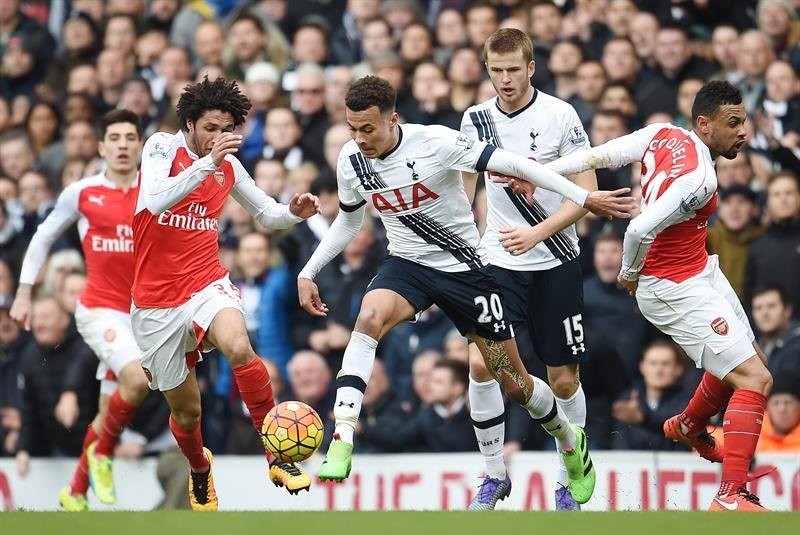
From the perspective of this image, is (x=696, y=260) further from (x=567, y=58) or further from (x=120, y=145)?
(x=120, y=145)

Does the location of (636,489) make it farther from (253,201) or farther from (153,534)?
(153,534)

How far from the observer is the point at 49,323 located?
47.4ft

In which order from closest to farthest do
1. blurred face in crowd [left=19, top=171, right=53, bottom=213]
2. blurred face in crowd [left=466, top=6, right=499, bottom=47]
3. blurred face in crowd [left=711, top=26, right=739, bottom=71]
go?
1. blurred face in crowd [left=711, top=26, right=739, bottom=71]
2. blurred face in crowd [left=466, top=6, right=499, bottom=47]
3. blurred face in crowd [left=19, top=171, right=53, bottom=213]

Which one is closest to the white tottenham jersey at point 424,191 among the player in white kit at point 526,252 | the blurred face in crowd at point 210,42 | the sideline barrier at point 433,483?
the player in white kit at point 526,252

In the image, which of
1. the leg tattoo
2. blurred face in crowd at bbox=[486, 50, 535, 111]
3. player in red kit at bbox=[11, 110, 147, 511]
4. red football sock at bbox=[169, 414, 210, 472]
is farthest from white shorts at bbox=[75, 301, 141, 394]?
blurred face in crowd at bbox=[486, 50, 535, 111]

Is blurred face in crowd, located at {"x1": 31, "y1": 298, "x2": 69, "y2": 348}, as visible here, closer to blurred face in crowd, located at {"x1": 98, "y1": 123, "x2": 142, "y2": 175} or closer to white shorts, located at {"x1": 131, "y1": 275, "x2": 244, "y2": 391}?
blurred face in crowd, located at {"x1": 98, "y1": 123, "x2": 142, "y2": 175}

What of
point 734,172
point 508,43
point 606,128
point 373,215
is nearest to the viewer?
point 508,43

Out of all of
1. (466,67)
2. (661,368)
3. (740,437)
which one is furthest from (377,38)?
(740,437)

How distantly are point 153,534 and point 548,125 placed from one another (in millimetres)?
4348

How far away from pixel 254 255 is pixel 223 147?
465cm

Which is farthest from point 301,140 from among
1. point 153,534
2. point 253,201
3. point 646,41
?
point 153,534

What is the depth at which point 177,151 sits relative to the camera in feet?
33.0

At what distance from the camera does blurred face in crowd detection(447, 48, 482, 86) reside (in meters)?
14.2

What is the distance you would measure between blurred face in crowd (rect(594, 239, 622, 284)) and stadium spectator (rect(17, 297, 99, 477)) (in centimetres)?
484
